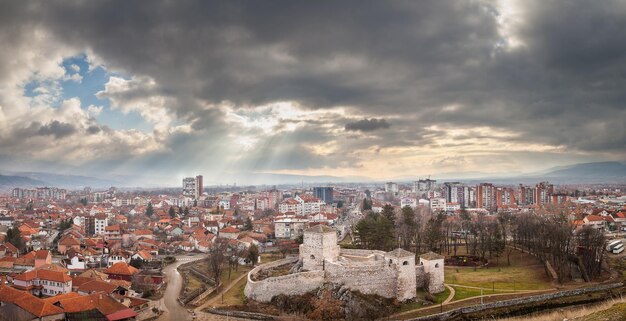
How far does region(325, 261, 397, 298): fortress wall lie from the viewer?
85.0 ft

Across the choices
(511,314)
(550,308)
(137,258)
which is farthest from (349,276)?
(137,258)

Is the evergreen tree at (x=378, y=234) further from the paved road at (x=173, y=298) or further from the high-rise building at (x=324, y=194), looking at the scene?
the high-rise building at (x=324, y=194)

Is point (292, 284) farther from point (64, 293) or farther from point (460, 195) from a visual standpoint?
point (460, 195)

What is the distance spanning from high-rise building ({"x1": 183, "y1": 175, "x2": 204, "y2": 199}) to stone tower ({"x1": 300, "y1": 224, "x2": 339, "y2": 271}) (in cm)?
11749

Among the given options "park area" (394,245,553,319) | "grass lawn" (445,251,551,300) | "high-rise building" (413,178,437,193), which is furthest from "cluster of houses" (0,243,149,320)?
"high-rise building" (413,178,437,193)

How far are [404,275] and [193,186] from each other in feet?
433

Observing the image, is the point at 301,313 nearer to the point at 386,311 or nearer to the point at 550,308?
the point at 386,311

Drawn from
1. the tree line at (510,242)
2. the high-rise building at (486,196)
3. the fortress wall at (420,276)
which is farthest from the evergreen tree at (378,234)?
the high-rise building at (486,196)

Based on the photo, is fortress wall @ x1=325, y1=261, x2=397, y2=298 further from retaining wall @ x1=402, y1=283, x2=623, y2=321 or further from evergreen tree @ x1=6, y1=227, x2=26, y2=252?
evergreen tree @ x1=6, y1=227, x2=26, y2=252

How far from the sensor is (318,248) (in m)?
28.2

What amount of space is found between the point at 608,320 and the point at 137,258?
3901 centimetres

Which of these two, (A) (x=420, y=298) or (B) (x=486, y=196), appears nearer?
(A) (x=420, y=298)

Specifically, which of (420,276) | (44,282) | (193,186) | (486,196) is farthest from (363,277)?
(193,186)

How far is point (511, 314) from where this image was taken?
24156mm
